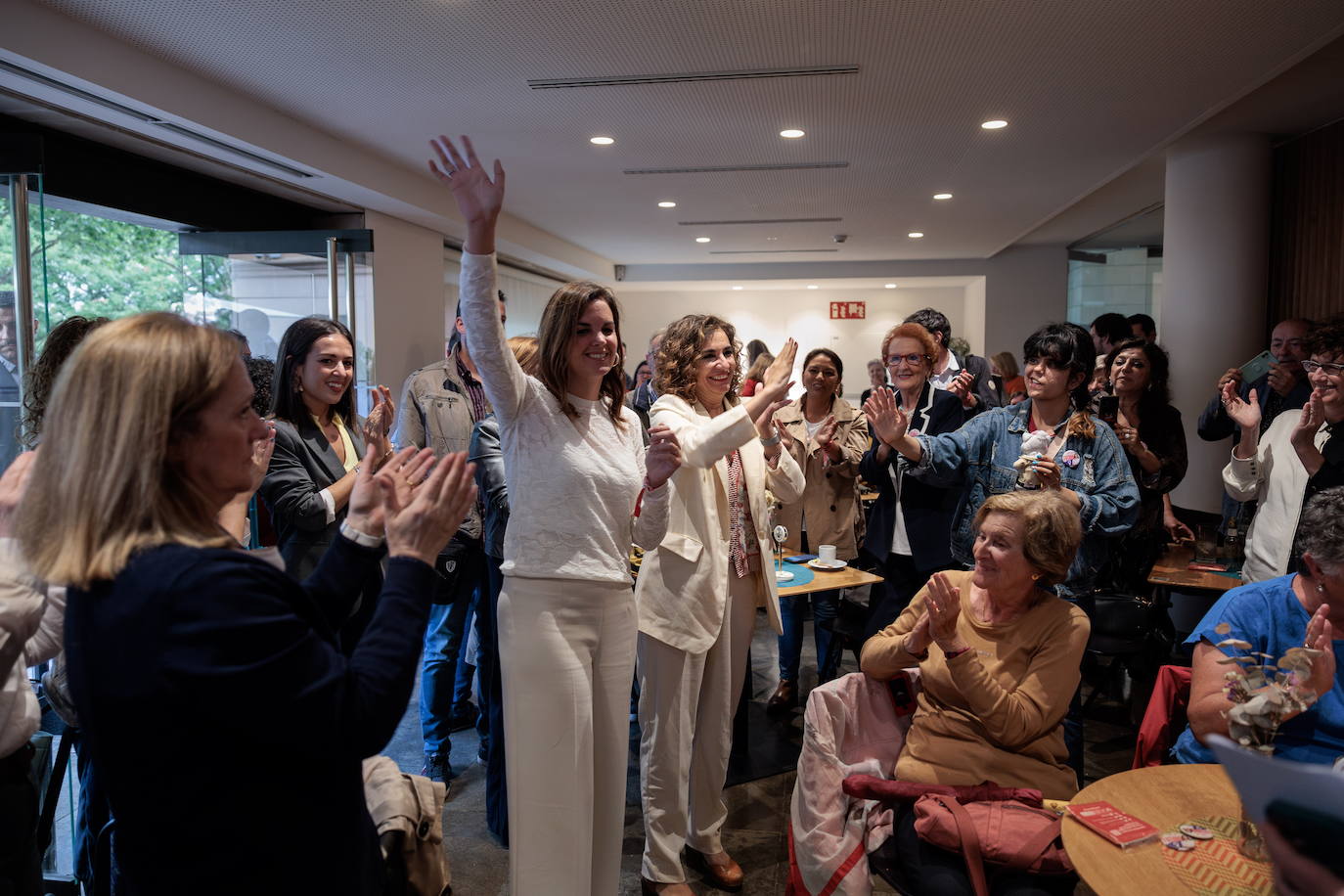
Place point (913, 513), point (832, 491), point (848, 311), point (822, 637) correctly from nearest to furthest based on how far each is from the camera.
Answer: point (913, 513) < point (822, 637) < point (832, 491) < point (848, 311)

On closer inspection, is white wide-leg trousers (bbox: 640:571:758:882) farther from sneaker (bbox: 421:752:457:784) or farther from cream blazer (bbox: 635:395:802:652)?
sneaker (bbox: 421:752:457:784)

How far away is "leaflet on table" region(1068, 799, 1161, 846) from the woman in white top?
1.04m

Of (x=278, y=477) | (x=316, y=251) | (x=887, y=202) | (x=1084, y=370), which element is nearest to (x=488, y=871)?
(x=278, y=477)

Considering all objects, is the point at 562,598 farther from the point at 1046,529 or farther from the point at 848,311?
the point at 848,311

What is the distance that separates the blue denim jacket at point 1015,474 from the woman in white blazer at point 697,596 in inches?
28.6

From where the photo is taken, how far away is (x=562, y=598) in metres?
2.03

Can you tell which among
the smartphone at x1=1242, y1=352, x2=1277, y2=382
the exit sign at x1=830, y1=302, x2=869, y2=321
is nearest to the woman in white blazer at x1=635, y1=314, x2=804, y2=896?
the smartphone at x1=1242, y1=352, x2=1277, y2=382

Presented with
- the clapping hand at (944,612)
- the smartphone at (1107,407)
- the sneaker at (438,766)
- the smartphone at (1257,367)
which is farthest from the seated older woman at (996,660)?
the smartphone at (1257,367)

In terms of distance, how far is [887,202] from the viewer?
8.11 meters

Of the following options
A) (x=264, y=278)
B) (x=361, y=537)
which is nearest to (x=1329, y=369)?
(x=361, y=537)

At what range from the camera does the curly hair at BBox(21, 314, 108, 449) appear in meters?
2.26

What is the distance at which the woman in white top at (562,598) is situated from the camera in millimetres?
2031

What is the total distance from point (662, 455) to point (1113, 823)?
1194mm

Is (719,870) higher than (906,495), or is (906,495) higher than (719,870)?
(906,495)
